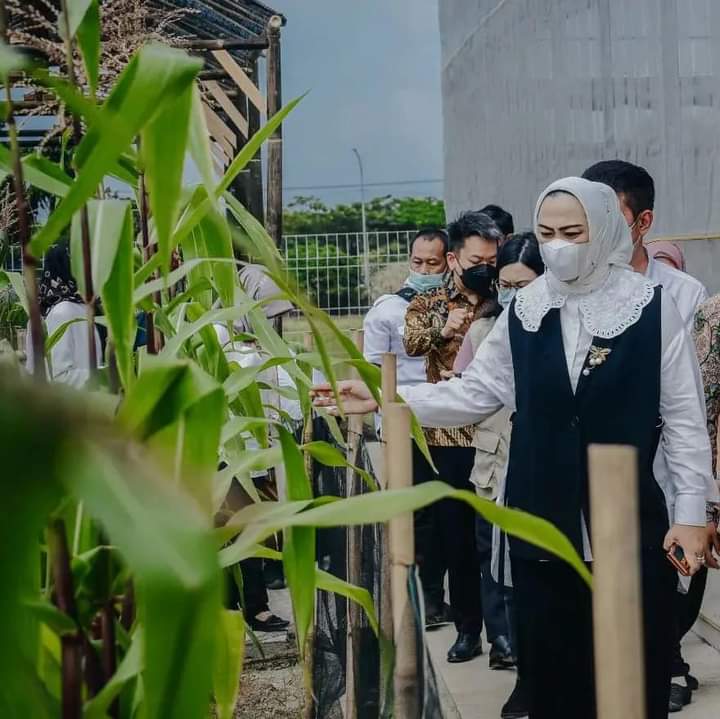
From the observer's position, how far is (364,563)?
291 cm

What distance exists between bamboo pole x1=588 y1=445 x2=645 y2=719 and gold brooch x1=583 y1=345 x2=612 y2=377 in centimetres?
154

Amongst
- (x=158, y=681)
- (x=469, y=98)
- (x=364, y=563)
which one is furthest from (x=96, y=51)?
(x=469, y=98)

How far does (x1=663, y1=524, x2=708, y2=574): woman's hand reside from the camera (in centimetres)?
256

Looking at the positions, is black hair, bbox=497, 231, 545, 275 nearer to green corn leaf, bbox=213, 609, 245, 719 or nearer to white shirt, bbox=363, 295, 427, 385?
white shirt, bbox=363, 295, 427, 385

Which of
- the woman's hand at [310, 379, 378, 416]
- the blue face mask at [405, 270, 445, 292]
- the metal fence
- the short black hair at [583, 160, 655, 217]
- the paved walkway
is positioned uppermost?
the metal fence

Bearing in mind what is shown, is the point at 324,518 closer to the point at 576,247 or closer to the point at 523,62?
the point at 576,247

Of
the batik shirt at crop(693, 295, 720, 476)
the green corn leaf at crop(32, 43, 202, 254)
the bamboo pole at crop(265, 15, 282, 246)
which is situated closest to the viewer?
the green corn leaf at crop(32, 43, 202, 254)

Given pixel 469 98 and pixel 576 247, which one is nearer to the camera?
pixel 576 247

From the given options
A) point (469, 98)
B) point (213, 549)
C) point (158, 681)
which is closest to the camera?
point (213, 549)

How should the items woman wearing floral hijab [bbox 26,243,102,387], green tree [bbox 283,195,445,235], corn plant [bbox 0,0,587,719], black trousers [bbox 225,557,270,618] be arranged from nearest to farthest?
corn plant [bbox 0,0,587,719]
woman wearing floral hijab [bbox 26,243,102,387]
black trousers [bbox 225,557,270,618]
green tree [bbox 283,195,445,235]

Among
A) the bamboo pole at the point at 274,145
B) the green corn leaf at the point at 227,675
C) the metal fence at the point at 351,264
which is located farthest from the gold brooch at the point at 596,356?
the metal fence at the point at 351,264

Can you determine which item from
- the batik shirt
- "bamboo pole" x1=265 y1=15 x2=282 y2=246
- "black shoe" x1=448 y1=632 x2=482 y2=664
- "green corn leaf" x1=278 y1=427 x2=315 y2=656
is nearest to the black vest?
the batik shirt

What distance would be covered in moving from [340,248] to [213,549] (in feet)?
42.7

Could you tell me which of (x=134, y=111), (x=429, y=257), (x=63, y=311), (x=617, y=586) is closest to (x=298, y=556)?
(x=617, y=586)
